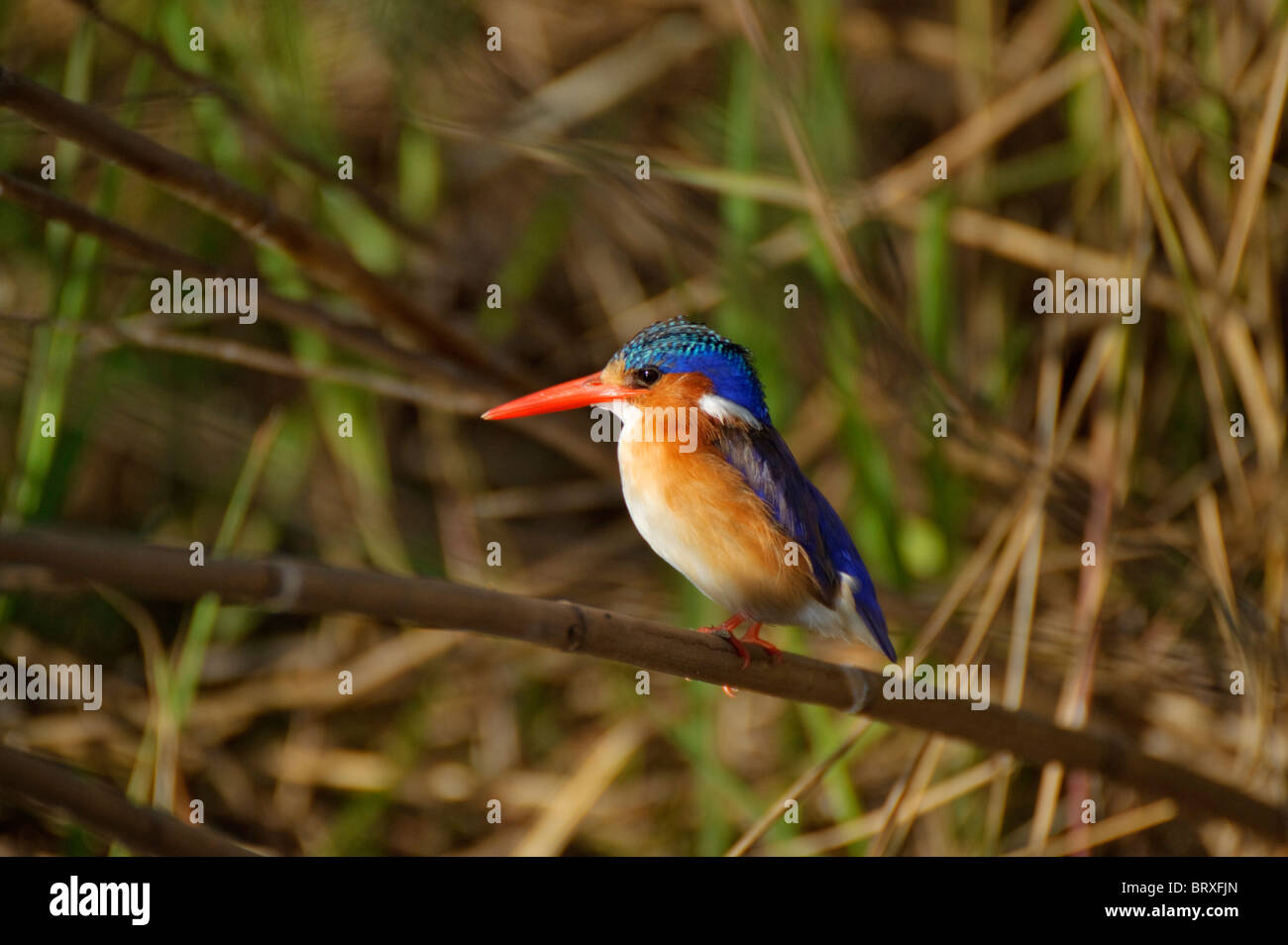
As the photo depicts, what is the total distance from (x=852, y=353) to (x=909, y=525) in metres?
0.67

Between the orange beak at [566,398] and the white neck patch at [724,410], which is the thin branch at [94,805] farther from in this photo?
the white neck patch at [724,410]

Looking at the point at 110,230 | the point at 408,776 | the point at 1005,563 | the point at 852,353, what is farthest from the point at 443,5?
the point at 408,776

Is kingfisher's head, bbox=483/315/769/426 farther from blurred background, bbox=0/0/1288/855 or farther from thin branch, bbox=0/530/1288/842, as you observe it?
thin branch, bbox=0/530/1288/842

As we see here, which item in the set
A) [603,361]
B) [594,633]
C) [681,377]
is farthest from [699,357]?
[603,361]

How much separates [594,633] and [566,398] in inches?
28.1

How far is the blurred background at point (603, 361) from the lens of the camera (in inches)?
86.7

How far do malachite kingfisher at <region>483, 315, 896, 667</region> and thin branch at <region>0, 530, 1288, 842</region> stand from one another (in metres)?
0.24

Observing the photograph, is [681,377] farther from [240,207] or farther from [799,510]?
[240,207]

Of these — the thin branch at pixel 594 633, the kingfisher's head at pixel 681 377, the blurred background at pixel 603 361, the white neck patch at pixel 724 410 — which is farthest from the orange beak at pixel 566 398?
the thin branch at pixel 594 633

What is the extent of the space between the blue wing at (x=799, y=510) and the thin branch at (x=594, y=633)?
0.24m

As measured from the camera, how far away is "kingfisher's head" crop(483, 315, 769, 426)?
Answer: 1.89m

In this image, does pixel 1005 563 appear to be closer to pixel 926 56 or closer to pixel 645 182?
pixel 645 182

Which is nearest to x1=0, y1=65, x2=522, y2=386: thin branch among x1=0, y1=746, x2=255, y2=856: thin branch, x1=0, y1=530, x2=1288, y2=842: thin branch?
x1=0, y1=530, x2=1288, y2=842: thin branch

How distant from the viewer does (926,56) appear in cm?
345
